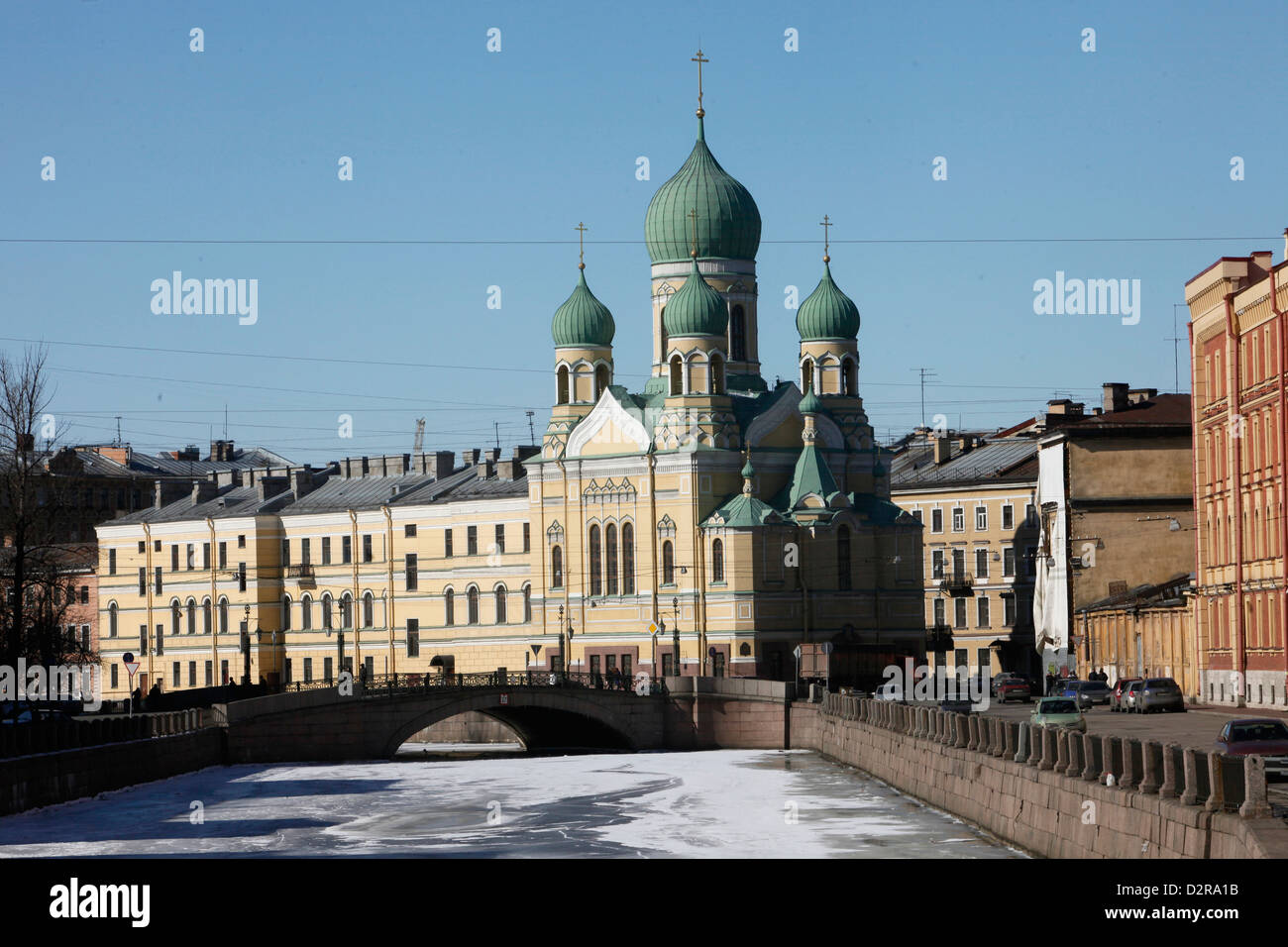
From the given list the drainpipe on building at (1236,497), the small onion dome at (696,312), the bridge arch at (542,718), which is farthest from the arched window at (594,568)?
the drainpipe on building at (1236,497)

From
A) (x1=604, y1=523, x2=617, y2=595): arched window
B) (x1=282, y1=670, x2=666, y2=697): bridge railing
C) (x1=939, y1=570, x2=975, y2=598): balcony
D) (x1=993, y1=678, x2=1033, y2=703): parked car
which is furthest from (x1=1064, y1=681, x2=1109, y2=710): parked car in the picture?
(x1=939, y1=570, x2=975, y2=598): balcony

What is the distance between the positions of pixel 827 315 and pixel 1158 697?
38.3 m

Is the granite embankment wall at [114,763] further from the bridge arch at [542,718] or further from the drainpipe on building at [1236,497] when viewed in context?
the drainpipe on building at [1236,497]

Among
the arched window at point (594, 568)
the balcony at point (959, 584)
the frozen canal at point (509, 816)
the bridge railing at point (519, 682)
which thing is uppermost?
the arched window at point (594, 568)

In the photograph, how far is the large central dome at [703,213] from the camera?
96938 millimetres

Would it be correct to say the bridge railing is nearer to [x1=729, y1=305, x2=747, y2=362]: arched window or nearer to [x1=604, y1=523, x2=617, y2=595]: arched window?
[x1=604, y1=523, x2=617, y2=595]: arched window

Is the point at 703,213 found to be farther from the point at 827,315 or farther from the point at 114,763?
the point at 114,763

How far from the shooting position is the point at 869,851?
43594 millimetres

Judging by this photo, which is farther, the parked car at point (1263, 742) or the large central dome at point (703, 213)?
the large central dome at point (703, 213)

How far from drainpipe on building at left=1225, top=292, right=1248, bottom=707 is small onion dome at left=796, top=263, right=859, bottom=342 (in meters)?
32.9

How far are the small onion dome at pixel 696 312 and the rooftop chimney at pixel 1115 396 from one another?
1612 centimetres
